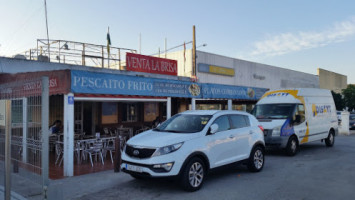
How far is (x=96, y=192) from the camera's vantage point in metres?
6.20

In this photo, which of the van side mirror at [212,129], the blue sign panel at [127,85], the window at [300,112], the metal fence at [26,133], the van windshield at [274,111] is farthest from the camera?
the window at [300,112]

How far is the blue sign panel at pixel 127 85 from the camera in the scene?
8156 millimetres

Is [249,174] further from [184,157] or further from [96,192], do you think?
[96,192]

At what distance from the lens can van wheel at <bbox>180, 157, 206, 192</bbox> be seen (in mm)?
5867

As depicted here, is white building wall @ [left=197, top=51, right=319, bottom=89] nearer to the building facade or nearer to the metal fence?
the building facade

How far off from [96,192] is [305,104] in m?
8.80

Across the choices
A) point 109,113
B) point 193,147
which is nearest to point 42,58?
point 109,113

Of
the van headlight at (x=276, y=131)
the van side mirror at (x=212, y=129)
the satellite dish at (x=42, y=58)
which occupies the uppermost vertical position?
the satellite dish at (x=42, y=58)

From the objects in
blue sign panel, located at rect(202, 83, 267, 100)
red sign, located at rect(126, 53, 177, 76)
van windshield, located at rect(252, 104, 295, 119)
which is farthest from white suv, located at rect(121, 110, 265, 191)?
red sign, located at rect(126, 53, 177, 76)

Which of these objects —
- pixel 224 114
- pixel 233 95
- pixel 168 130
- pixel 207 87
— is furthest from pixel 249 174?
pixel 233 95

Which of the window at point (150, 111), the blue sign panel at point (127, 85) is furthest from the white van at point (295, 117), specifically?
the window at point (150, 111)

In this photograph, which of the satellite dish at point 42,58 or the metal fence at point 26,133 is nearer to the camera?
the metal fence at point 26,133

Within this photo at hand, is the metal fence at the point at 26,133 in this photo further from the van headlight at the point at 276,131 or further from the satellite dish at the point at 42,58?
the satellite dish at the point at 42,58

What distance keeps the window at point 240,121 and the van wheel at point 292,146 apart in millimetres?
3192
